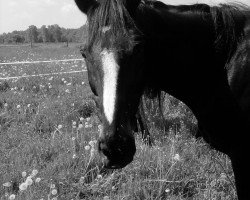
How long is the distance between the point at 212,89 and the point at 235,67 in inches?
9.3

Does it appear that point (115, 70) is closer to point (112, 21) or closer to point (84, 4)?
point (112, 21)

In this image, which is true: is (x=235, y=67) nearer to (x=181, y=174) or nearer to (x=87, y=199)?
(x=181, y=174)

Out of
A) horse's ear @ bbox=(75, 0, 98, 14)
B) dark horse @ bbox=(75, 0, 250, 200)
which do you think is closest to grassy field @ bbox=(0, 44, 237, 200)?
dark horse @ bbox=(75, 0, 250, 200)

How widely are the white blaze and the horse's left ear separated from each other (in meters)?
0.38

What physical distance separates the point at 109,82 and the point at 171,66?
0.77 meters

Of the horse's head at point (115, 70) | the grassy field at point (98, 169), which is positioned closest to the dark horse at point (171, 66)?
the horse's head at point (115, 70)

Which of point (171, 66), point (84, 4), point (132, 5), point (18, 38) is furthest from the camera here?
point (18, 38)

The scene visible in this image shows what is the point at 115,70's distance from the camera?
2.04 metres

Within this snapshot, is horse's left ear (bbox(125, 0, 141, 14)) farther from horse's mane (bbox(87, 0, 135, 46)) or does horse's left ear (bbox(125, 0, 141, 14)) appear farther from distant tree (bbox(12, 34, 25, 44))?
distant tree (bbox(12, 34, 25, 44))

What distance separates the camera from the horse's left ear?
2273 mm

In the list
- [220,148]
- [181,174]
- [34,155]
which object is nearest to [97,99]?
[220,148]

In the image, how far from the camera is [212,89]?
2.81 m

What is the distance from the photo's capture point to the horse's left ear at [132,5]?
227cm

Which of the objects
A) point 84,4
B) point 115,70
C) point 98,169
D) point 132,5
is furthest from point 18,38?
point 115,70
